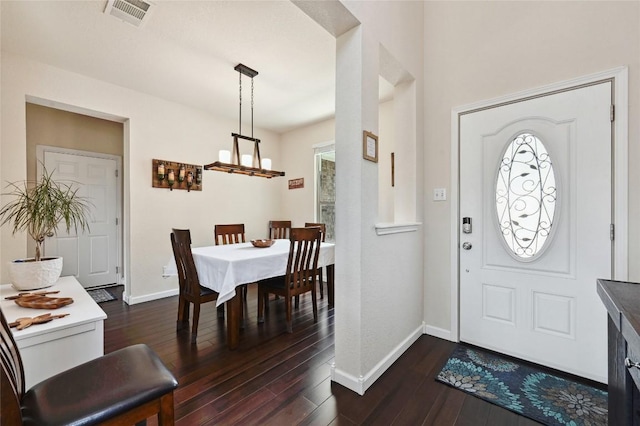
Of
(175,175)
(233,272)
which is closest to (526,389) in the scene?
(233,272)

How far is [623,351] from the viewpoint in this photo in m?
0.92

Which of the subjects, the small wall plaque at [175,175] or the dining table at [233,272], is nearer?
the dining table at [233,272]

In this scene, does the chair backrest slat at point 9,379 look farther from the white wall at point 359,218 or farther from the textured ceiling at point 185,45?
the textured ceiling at point 185,45

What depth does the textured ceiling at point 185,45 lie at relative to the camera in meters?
2.14

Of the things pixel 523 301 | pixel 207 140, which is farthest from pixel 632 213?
pixel 207 140

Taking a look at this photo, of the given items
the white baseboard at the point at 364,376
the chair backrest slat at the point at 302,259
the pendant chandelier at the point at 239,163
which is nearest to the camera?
the white baseboard at the point at 364,376

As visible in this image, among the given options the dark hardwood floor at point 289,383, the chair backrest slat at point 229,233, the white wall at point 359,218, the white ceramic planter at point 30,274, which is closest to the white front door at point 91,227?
the dark hardwood floor at point 289,383

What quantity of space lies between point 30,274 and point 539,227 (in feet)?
11.7

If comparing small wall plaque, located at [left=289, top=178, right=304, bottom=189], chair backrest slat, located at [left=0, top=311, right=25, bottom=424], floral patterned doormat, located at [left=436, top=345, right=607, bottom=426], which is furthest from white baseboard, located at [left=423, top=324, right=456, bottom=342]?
small wall plaque, located at [left=289, top=178, right=304, bottom=189]

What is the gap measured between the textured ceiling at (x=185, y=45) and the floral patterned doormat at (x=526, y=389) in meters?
2.96

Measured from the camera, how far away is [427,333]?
2525mm

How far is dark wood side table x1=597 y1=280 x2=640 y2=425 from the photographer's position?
77 cm

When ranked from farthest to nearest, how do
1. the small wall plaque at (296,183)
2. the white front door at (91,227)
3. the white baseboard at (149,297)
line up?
the small wall plaque at (296,183), the white front door at (91,227), the white baseboard at (149,297)

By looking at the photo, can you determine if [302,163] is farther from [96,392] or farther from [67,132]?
[96,392]
